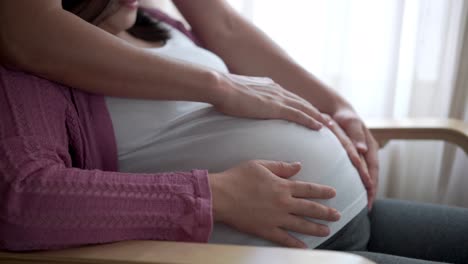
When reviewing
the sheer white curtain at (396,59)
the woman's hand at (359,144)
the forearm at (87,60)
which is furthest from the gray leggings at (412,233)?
the sheer white curtain at (396,59)

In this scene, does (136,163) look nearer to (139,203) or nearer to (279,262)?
(139,203)

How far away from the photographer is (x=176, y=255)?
2.34 ft

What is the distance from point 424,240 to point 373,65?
803 millimetres

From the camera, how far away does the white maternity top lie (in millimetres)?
967

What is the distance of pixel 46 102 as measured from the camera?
2.76ft

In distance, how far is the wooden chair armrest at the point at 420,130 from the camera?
1.29 metres

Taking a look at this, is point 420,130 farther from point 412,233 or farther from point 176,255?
point 176,255

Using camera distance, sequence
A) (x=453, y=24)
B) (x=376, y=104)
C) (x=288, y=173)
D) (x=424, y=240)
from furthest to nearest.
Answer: (x=376, y=104) → (x=453, y=24) → (x=424, y=240) → (x=288, y=173)

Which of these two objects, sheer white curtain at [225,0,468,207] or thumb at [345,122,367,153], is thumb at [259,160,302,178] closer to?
thumb at [345,122,367,153]

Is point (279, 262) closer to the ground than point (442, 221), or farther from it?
farther from it

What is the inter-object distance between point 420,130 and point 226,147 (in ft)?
1.96

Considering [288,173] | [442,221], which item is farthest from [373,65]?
[288,173]

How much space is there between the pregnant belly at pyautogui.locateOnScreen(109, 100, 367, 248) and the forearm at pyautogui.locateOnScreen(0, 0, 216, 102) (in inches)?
2.9

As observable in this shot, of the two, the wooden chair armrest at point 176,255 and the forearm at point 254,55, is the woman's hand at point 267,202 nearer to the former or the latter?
the wooden chair armrest at point 176,255
